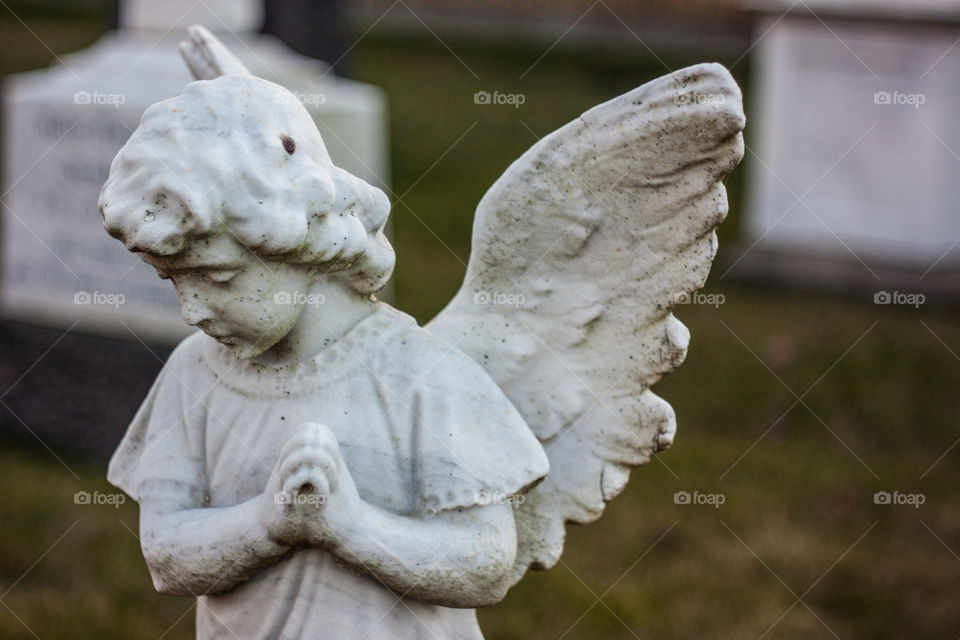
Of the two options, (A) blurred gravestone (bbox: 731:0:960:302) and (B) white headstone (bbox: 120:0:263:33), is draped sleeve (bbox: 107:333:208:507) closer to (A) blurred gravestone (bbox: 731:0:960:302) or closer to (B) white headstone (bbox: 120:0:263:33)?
(B) white headstone (bbox: 120:0:263:33)

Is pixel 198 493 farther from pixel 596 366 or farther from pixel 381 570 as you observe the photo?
pixel 596 366

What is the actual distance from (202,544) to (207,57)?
3.14 feet

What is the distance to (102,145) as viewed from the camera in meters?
6.03

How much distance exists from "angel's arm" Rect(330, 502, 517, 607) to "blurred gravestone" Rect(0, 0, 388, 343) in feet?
12.6

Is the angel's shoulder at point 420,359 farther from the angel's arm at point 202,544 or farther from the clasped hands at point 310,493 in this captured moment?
the angel's arm at point 202,544

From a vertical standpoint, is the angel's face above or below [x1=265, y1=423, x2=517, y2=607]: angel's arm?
above

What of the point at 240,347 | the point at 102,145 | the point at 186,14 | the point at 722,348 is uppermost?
the point at 240,347

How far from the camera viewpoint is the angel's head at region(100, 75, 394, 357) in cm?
199

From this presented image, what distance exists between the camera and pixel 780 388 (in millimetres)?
7199

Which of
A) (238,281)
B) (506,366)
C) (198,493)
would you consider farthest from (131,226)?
(506,366)

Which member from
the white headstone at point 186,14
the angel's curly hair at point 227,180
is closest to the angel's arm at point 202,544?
the angel's curly hair at point 227,180

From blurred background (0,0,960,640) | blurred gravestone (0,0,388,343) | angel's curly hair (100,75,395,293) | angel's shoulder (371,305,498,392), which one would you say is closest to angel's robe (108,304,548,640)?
angel's shoulder (371,305,498,392)

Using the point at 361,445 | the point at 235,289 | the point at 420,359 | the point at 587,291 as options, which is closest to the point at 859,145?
the point at 587,291

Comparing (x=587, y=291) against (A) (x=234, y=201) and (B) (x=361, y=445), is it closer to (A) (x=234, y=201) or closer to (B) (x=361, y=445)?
(B) (x=361, y=445)
